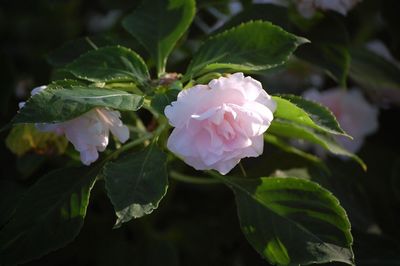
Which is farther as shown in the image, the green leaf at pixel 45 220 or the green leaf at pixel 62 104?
the green leaf at pixel 45 220

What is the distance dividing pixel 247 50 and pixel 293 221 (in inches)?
10.8

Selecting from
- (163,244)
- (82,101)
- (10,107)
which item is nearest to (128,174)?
(82,101)

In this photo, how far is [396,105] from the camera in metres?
1.75

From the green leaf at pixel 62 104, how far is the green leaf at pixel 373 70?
2.45ft

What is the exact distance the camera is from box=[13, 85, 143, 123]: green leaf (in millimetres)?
889

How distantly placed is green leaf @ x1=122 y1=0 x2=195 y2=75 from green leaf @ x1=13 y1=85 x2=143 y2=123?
260 millimetres

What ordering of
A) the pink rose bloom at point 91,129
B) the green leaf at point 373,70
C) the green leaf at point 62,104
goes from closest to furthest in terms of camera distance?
the green leaf at point 62,104 → the pink rose bloom at point 91,129 → the green leaf at point 373,70

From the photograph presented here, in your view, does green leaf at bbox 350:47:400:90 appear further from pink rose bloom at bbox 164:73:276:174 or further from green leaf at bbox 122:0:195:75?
pink rose bloom at bbox 164:73:276:174

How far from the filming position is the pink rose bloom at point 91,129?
0.99m

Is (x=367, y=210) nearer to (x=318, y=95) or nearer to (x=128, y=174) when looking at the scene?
(x=318, y=95)

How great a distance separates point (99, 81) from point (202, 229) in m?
0.72

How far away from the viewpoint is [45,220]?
1032 mm

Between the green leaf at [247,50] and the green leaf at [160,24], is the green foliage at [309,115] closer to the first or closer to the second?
the green leaf at [247,50]

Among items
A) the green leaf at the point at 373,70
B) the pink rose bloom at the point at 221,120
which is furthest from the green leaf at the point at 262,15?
the pink rose bloom at the point at 221,120
